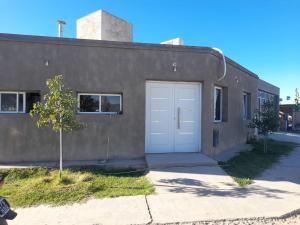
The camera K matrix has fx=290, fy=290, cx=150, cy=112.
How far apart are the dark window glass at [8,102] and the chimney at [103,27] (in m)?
5.69

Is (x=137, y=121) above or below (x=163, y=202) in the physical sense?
above

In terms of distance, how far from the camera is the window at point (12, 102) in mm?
8438

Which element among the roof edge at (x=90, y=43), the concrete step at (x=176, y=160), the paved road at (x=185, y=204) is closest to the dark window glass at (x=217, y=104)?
the roof edge at (x=90, y=43)

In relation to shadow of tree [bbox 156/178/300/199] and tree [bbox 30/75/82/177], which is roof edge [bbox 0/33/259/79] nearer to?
tree [bbox 30/75/82/177]

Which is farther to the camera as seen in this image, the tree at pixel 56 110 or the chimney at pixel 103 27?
the chimney at pixel 103 27

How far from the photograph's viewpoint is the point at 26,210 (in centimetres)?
535

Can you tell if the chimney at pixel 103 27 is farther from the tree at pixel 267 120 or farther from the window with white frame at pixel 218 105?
the tree at pixel 267 120

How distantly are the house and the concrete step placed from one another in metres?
0.56

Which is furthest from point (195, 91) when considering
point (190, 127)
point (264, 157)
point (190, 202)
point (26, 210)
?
point (26, 210)

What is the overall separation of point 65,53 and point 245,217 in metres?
6.48

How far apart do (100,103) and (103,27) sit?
18.3 ft

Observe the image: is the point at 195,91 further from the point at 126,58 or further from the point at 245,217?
the point at 245,217

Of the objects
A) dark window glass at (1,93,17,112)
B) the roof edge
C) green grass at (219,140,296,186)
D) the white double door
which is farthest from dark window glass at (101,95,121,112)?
green grass at (219,140,296,186)

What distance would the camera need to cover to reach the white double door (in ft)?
30.4
